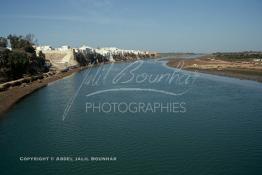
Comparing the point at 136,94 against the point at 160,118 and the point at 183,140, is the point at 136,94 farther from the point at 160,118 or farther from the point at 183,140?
the point at 183,140

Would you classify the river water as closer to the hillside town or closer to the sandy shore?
the sandy shore

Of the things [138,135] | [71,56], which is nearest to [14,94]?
[138,135]

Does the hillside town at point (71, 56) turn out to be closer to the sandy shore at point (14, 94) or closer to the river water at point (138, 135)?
the sandy shore at point (14, 94)

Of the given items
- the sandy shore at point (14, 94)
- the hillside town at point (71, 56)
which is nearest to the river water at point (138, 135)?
the sandy shore at point (14, 94)

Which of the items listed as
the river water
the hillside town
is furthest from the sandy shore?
the hillside town

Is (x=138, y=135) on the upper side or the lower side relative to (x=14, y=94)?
lower

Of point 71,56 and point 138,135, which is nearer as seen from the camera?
point 138,135

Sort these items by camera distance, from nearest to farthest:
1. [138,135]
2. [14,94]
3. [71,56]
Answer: [138,135]
[14,94]
[71,56]

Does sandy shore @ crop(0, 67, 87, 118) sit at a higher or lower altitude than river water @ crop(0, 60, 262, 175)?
higher

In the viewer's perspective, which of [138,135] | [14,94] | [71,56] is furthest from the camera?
[71,56]

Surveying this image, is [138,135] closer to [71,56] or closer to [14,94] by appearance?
[14,94]
